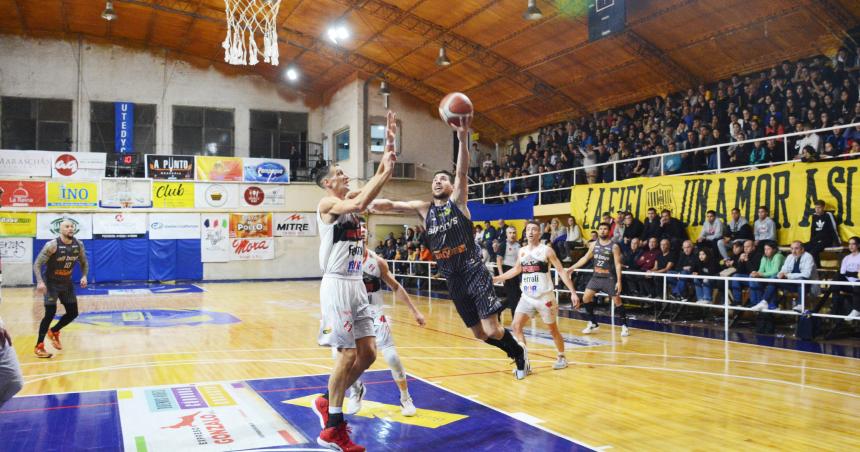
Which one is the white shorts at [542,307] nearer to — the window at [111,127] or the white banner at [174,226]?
the white banner at [174,226]

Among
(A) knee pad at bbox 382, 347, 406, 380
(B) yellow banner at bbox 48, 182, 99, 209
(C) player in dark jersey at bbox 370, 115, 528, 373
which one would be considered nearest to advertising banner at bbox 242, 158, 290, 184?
(B) yellow banner at bbox 48, 182, 99, 209

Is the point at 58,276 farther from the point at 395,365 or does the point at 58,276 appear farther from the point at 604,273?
the point at 604,273

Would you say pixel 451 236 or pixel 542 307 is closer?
pixel 451 236

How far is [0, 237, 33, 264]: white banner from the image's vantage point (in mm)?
24125

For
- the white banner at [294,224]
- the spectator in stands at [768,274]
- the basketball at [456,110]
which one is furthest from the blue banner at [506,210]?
the basketball at [456,110]

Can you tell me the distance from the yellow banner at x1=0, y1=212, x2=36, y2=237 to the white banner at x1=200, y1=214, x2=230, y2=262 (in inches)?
244

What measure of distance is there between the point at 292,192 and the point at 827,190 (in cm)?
2106

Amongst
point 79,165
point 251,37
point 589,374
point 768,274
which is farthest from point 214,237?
point 589,374

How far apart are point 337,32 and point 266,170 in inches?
344

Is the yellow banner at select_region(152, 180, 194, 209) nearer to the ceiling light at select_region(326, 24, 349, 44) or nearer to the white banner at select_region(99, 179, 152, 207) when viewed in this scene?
the white banner at select_region(99, 179, 152, 207)

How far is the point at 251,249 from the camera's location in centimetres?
2747

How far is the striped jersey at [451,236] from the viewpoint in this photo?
18.4 feet

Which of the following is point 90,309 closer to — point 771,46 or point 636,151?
point 636,151

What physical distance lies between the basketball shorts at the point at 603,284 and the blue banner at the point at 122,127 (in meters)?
22.4
